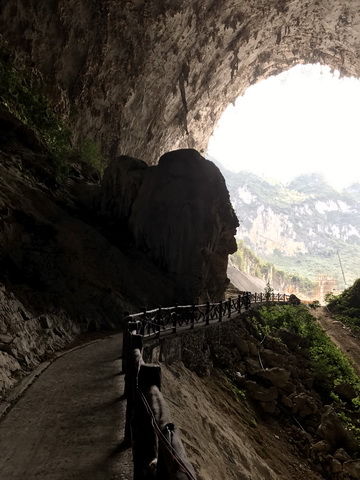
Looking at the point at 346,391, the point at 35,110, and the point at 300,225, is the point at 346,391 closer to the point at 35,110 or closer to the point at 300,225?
the point at 35,110

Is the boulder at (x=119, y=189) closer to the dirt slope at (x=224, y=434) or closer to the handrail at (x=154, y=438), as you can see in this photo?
the dirt slope at (x=224, y=434)

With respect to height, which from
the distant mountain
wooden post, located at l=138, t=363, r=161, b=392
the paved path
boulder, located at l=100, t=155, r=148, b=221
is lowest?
the paved path

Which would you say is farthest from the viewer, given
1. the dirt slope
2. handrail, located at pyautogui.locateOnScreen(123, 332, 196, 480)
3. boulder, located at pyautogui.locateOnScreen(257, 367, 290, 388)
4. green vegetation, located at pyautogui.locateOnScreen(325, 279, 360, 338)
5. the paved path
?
green vegetation, located at pyautogui.locateOnScreen(325, 279, 360, 338)

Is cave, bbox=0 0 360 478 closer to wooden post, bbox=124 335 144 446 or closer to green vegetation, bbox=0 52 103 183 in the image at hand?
green vegetation, bbox=0 52 103 183

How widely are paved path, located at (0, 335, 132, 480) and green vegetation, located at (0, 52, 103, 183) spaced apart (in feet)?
47.8

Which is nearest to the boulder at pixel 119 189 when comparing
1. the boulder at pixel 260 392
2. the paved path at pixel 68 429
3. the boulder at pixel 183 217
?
the boulder at pixel 183 217

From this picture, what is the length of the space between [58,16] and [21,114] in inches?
262

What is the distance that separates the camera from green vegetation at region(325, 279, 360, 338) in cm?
3233

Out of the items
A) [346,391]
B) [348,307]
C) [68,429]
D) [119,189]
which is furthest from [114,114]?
[348,307]

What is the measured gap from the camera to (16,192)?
13.9 meters

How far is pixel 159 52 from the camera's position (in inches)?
1118

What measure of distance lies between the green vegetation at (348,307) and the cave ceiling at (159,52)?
1033 inches

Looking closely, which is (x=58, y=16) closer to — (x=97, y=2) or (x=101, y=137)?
(x=97, y=2)

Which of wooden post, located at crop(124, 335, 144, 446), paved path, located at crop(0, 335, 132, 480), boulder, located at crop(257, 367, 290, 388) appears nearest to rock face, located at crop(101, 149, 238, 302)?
boulder, located at crop(257, 367, 290, 388)
